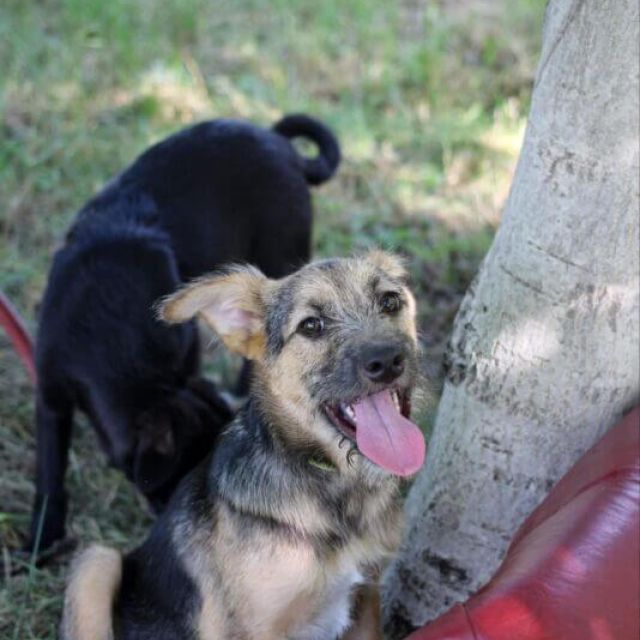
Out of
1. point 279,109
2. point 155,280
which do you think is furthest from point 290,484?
point 279,109

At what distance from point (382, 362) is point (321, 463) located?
1.52ft

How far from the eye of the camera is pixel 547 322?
356 cm

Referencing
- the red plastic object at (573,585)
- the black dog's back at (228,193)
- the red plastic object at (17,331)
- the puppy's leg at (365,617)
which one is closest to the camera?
the red plastic object at (573,585)

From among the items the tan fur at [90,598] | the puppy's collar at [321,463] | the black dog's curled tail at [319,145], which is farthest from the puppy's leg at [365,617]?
the black dog's curled tail at [319,145]

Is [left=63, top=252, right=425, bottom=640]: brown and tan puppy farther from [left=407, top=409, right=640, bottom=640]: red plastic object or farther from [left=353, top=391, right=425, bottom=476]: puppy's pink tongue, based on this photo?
[left=407, top=409, right=640, bottom=640]: red plastic object

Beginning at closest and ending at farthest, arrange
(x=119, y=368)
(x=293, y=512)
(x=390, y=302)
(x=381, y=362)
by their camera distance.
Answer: (x=381, y=362) → (x=293, y=512) → (x=390, y=302) → (x=119, y=368)

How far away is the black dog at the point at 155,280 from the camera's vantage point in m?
4.36

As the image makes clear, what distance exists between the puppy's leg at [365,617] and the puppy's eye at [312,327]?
3.26ft

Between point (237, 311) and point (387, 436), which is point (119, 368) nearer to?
point (237, 311)

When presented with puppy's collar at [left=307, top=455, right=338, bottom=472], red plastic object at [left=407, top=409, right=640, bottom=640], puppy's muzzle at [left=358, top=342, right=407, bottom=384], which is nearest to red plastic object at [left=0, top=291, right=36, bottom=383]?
puppy's collar at [left=307, top=455, right=338, bottom=472]

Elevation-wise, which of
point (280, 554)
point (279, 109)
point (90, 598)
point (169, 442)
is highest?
point (279, 109)

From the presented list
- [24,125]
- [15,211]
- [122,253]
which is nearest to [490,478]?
[122,253]

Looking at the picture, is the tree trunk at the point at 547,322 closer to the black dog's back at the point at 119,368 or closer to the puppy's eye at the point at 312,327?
the puppy's eye at the point at 312,327

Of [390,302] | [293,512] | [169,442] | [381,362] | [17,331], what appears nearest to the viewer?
[381,362]
